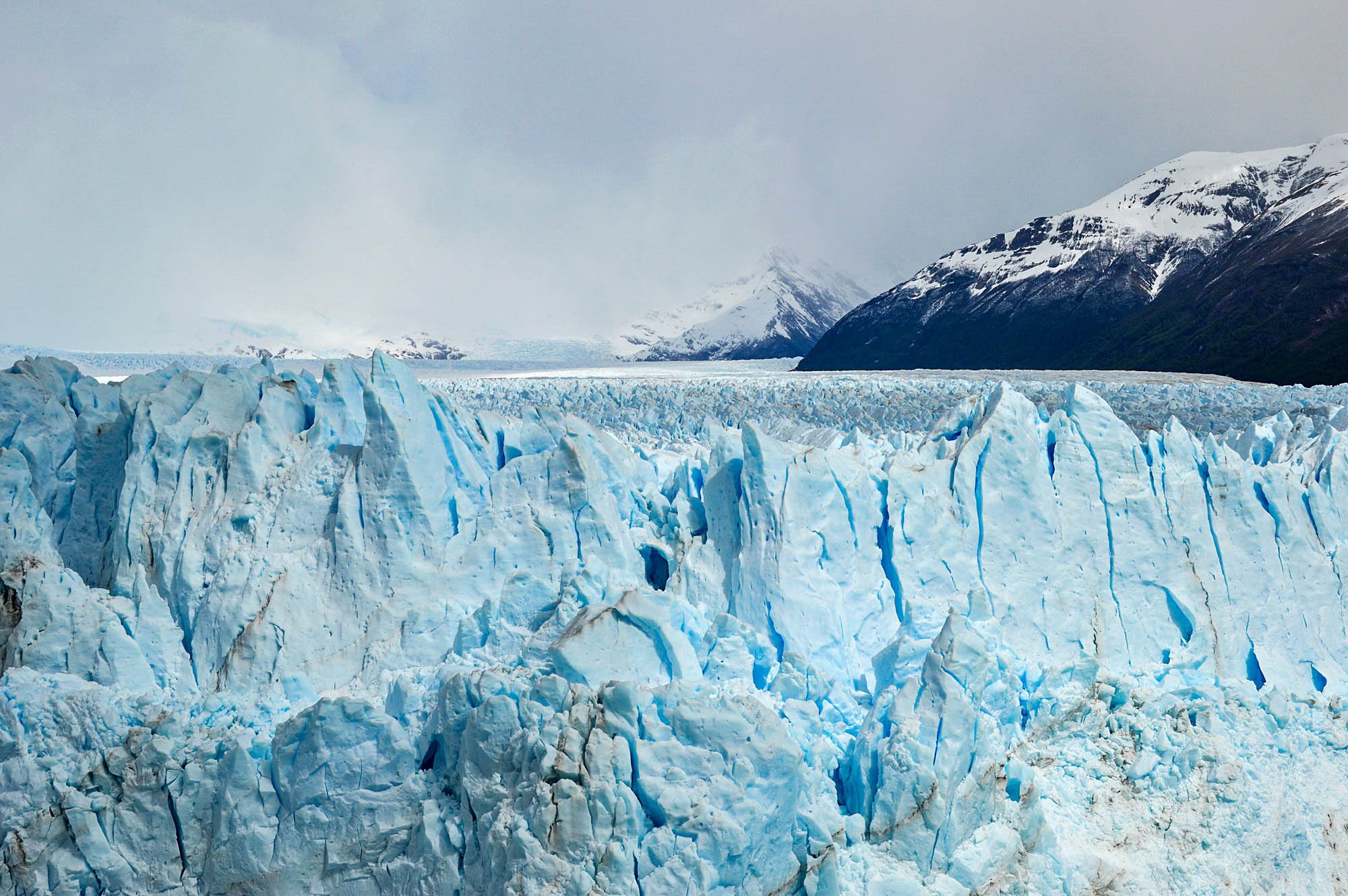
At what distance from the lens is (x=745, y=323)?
89.8 meters

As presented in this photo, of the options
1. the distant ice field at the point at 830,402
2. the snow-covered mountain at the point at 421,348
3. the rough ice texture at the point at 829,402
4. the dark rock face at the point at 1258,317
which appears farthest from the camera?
the snow-covered mountain at the point at 421,348

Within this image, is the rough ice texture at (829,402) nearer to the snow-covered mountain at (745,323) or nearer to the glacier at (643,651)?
the glacier at (643,651)

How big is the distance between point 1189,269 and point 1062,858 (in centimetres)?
4896

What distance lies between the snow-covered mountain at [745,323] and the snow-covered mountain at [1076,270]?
25.5m

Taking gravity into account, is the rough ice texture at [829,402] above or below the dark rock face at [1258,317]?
below

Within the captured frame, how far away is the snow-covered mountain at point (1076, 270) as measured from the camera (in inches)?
1889

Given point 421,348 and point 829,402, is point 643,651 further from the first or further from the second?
point 421,348

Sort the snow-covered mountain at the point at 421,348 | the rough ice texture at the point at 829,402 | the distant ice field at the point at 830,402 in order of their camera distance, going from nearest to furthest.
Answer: the rough ice texture at the point at 829,402, the distant ice field at the point at 830,402, the snow-covered mountain at the point at 421,348

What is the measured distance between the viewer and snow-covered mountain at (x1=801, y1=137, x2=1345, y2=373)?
157ft

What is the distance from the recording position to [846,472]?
9297mm

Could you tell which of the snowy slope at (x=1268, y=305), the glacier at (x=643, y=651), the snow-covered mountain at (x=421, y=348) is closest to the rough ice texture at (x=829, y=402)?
the glacier at (x=643, y=651)

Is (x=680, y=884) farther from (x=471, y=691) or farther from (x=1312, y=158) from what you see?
(x=1312, y=158)

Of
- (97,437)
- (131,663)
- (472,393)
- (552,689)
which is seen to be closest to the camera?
(552,689)

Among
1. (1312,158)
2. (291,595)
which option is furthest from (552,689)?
(1312,158)
